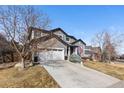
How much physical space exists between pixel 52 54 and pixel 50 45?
1196 millimetres

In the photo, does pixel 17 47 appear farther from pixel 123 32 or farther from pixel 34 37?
pixel 123 32

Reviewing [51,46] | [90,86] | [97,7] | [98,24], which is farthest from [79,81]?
[51,46]

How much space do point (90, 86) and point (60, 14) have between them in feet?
28.0

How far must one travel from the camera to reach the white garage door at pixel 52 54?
2084cm

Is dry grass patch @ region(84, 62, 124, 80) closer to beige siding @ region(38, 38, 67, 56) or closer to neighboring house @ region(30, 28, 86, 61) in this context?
beige siding @ region(38, 38, 67, 56)

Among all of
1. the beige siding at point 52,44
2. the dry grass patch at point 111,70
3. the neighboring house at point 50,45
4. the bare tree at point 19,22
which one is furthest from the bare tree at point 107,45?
the bare tree at point 19,22

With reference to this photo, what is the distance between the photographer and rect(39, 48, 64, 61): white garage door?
68.4 feet

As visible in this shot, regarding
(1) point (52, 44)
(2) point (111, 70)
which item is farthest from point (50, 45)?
(2) point (111, 70)

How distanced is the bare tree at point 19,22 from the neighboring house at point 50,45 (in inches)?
25.9

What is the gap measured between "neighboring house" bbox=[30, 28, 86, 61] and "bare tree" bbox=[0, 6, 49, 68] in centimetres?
66

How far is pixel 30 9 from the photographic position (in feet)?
53.8

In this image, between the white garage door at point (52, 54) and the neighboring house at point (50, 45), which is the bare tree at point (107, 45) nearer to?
the neighboring house at point (50, 45)

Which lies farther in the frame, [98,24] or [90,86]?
[98,24]

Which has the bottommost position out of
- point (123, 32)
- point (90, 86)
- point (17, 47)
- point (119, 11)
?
point (90, 86)
